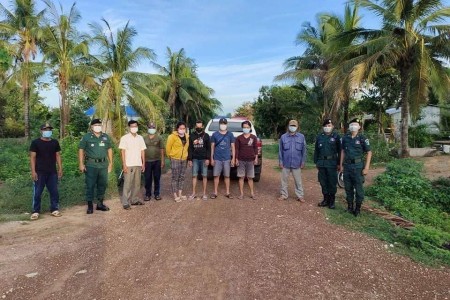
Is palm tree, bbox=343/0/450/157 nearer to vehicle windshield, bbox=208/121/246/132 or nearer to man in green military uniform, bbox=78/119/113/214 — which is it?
vehicle windshield, bbox=208/121/246/132

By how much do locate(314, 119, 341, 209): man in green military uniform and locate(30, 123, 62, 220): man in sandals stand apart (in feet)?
16.6

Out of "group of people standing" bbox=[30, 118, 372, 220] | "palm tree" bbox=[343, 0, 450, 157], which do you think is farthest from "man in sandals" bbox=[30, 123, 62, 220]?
"palm tree" bbox=[343, 0, 450, 157]

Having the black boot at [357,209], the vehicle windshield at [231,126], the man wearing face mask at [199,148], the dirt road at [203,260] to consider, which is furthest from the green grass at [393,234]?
the vehicle windshield at [231,126]

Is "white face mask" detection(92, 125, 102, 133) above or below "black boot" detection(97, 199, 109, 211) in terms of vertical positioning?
above

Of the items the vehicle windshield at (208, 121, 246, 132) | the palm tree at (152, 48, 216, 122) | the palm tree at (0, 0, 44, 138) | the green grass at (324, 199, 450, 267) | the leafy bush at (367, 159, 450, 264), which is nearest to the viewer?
the green grass at (324, 199, 450, 267)

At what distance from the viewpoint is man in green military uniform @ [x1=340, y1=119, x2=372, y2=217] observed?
631 cm

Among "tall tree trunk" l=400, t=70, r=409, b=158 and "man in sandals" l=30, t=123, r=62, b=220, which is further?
"tall tree trunk" l=400, t=70, r=409, b=158

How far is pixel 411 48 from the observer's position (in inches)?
558

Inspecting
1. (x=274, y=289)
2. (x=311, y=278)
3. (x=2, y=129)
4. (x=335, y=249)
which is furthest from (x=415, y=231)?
(x=2, y=129)

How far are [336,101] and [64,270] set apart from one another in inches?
548

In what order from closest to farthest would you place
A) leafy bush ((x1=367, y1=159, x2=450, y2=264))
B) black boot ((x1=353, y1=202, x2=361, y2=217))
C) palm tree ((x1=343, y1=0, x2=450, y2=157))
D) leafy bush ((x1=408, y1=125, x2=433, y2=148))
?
black boot ((x1=353, y1=202, x2=361, y2=217))
leafy bush ((x1=367, y1=159, x2=450, y2=264))
palm tree ((x1=343, y1=0, x2=450, y2=157))
leafy bush ((x1=408, y1=125, x2=433, y2=148))

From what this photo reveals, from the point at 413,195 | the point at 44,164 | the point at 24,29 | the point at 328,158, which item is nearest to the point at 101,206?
the point at 44,164

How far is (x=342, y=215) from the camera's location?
645 centimetres

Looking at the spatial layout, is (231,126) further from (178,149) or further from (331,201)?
(331,201)
